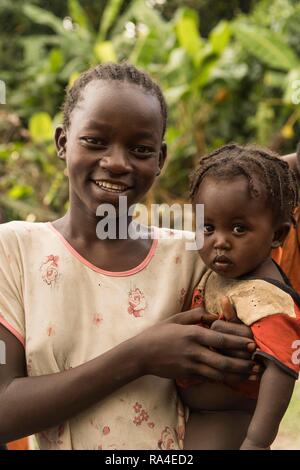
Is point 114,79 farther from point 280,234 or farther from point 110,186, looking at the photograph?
point 280,234

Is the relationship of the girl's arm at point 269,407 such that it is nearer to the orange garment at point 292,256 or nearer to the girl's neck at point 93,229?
the girl's neck at point 93,229

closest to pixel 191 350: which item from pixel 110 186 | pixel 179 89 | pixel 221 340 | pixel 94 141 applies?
pixel 221 340

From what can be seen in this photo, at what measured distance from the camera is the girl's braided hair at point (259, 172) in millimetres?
1567

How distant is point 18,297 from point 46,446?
364 millimetres

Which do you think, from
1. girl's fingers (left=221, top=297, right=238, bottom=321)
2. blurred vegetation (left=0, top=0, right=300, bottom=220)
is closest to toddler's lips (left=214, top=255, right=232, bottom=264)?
girl's fingers (left=221, top=297, right=238, bottom=321)

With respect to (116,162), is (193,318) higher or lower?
lower

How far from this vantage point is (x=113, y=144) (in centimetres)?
151

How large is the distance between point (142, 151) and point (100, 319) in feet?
1.35

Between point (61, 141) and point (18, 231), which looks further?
point (61, 141)

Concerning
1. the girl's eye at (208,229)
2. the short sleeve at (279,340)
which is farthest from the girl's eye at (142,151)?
the short sleeve at (279,340)

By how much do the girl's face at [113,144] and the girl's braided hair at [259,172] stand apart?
0.15 metres

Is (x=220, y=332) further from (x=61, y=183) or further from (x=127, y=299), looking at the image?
(x=61, y=183)

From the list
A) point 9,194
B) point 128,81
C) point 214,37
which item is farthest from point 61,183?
point 128,81

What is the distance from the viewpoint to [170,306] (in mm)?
1604
